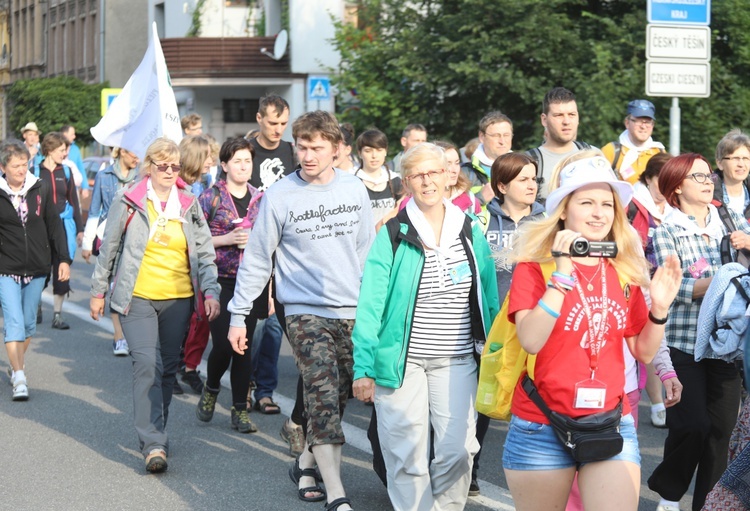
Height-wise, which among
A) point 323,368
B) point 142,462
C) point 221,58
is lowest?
point 142,462

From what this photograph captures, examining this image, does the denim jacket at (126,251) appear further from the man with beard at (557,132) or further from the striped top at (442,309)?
the striped top at (442,309)

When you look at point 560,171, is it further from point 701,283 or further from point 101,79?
point 101,79

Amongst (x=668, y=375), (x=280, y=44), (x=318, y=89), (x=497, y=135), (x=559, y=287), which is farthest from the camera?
(x=280, y=44)

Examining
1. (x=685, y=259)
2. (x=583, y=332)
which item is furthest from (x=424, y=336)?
(x=685, y=259)

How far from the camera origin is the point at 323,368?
6273 mm

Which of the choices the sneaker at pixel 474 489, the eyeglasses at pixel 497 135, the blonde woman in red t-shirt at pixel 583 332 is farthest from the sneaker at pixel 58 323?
the blonde woman in red t-shirt at pixel 583 332

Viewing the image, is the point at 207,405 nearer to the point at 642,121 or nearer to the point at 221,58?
the point at 642,121

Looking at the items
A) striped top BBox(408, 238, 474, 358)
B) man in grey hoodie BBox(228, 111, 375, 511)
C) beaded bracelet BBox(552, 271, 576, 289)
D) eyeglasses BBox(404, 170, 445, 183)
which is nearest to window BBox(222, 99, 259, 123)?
man in grey hoodie BBox(228, 111, 375, 511)

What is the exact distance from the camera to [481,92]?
2342cm

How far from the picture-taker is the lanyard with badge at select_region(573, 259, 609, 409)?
429 centimetres

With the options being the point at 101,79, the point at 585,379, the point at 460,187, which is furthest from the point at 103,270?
the point at 101,79

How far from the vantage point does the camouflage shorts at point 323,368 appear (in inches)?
243

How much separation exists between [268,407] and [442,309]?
12.4ft

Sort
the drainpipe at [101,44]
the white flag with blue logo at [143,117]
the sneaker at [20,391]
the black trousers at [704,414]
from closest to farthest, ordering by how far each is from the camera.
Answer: the black trousers at [704,414] < the sneaker at [20,391] < the white flag with blue logo at [143,117] < the drainpipe at [101,44]
